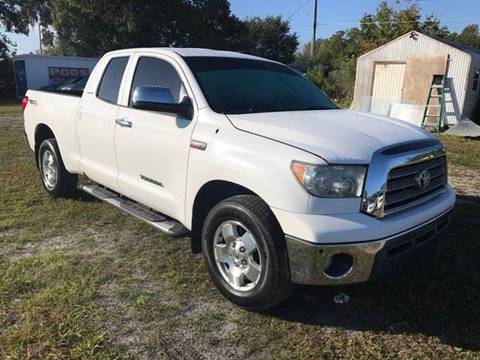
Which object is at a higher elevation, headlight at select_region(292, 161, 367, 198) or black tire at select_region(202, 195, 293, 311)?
headlight at select_region(292, 161, 367, 198)

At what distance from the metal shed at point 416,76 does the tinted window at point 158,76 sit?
12.3 m

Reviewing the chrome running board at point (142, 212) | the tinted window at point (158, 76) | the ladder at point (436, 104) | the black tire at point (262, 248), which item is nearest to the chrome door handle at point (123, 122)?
the tinted window at point (158, 76)

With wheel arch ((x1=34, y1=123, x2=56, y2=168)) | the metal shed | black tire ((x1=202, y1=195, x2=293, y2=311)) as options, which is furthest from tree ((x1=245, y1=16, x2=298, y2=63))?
black tire ((x1=202, y1=195, x2=293, y2=311))

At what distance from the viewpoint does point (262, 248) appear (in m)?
3.13

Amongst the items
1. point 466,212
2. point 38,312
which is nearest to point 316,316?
point 38,312

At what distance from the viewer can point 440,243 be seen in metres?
3.62

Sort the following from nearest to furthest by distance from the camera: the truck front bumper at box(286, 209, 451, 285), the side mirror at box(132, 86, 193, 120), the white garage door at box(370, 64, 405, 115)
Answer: the truck front bumper at box(286, 209, 451, 285) → the side mirror at box(132, 86, 193, 120) → the white garage door at box(370, 64, 405, 115)

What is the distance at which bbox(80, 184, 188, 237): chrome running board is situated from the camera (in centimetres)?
393

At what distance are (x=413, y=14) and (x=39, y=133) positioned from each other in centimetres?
3230

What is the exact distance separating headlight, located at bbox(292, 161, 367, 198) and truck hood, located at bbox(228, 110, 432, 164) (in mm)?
57

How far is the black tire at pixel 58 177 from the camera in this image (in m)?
5.82

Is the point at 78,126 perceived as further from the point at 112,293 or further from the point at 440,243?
the point at 440,243

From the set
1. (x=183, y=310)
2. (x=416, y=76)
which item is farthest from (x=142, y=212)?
(x=416, y=76)

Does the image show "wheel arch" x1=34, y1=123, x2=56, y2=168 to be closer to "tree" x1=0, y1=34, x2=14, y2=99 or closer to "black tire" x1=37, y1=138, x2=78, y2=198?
"black tire" x1=37, y1=138, x2=78, y2=198
